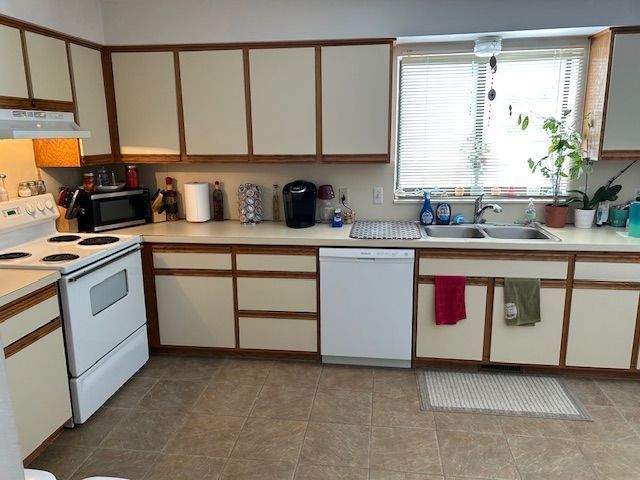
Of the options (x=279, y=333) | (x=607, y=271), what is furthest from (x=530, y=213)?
(x=279, y=333)

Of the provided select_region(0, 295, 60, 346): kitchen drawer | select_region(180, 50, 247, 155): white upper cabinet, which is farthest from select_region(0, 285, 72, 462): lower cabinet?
select_region(180, 50, 247, 155): white upper cabinet

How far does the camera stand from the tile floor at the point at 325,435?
231cm

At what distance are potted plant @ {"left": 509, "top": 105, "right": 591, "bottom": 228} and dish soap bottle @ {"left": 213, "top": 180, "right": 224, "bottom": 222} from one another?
7.25ft

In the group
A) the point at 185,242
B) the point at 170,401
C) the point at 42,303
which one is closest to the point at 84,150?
the point at 185,242

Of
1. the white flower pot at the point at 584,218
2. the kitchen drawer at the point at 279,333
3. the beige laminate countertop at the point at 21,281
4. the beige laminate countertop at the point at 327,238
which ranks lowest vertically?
the kitchen drawer at the point at 279,333

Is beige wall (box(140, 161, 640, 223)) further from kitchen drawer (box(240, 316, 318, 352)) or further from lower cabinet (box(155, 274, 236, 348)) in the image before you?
kitchen drawer (box(240, 316, 318, 352))

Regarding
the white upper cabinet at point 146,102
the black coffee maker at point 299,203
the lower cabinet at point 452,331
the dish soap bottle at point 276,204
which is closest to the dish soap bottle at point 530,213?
the lower cabinet at point 452,331

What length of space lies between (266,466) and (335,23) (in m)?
2.69

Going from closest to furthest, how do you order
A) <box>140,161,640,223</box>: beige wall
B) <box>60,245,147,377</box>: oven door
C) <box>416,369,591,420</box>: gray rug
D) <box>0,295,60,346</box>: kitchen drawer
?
<box>0,295,60,346</box>: kitchen drawer, <box>60,245,147,377</box>: oven door, <box>416,369,591,420</box>: gray rug, <box>140,161,640,223</box>: beige wall

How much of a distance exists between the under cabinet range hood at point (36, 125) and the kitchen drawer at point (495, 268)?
2.24 m

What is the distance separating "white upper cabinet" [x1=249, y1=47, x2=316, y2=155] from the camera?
10.6 feet

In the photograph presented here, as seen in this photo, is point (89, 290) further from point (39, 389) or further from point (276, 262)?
point (276, 262)

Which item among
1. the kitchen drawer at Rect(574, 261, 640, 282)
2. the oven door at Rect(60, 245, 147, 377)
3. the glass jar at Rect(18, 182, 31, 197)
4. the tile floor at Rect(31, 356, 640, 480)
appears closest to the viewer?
the tile floor at Rect(31, 356, 640, 480)

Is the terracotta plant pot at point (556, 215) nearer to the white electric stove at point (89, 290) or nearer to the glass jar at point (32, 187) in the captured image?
the white electric stove at point (89, 290)
